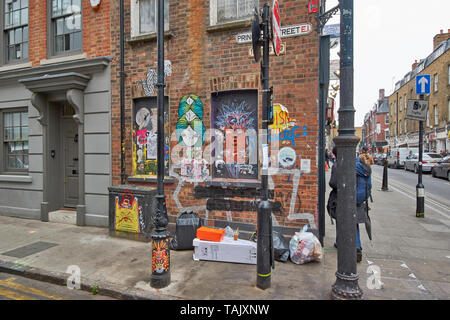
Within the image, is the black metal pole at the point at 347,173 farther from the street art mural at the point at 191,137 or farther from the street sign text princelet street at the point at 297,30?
the street art mural at the point at 191,137

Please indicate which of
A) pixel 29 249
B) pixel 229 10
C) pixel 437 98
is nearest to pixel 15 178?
pixel 29 249

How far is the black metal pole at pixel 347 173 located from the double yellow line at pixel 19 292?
382 cm

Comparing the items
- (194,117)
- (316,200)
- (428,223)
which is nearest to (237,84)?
(194,117)

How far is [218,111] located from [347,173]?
131 inches

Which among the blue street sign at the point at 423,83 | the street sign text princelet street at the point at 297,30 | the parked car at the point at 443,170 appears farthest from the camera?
the parked car at the point at 443,170

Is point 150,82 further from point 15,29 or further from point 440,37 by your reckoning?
point 440,37

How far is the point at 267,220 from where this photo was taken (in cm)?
388

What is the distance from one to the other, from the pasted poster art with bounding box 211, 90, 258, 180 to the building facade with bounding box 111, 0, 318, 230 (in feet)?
0.07

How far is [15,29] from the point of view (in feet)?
27.7

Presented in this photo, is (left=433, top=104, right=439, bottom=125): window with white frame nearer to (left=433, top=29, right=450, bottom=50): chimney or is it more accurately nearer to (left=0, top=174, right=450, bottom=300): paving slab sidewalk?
(left=433, top=29, right=450, bottom=50): chimney

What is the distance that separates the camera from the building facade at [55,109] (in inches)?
279

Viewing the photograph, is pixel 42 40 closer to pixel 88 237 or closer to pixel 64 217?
pixel 64 217

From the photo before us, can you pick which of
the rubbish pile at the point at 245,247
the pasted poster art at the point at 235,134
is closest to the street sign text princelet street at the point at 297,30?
the pasted poster art at the point at 235,134

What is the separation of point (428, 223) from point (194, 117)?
6.86 m
